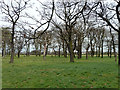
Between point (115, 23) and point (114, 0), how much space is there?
3299mm

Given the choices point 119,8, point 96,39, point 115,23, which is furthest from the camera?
point 96,39

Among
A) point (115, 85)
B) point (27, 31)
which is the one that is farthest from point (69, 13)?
point (115, 85)

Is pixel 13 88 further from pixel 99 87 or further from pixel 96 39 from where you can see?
pixel 96 39

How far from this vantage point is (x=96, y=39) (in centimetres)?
4534

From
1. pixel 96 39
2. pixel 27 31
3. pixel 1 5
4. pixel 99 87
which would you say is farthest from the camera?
pixel 96 39

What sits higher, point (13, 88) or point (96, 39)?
point (96, 39)

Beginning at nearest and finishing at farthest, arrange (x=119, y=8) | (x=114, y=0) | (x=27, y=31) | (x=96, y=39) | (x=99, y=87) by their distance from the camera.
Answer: (x=99, y=87)
(x=27, y=31)
(x=114, y=0)
(x=119, y=8)
(x=96, y=39)

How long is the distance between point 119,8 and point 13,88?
14.7 metres

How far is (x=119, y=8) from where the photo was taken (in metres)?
15.6

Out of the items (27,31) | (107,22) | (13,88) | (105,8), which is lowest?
(13,88)

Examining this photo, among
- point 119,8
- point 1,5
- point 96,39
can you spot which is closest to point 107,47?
point 96,39

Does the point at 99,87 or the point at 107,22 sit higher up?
the point at 107,22

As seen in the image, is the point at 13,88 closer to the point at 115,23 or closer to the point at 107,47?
the point at 115,23

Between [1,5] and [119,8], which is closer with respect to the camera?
[119,8]
